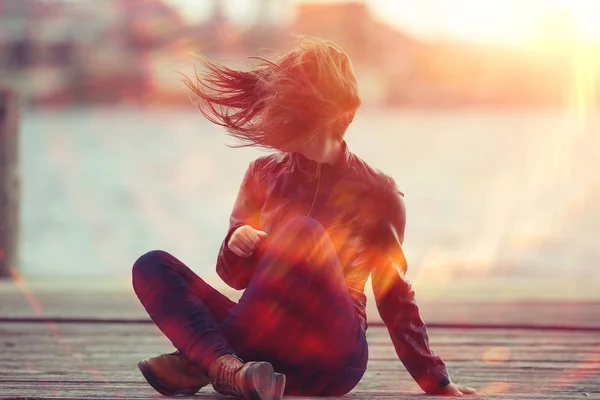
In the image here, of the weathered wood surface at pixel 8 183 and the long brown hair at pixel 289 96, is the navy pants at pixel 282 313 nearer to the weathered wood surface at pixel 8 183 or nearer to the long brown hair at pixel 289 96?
the long brown hair at pixel 289 96

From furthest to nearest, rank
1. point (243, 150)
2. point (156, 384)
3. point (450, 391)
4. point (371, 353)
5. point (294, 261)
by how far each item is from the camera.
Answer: point (243, 150) < point (371, 353) < point (450, 391) < point (156, 384) < point (294, 261)

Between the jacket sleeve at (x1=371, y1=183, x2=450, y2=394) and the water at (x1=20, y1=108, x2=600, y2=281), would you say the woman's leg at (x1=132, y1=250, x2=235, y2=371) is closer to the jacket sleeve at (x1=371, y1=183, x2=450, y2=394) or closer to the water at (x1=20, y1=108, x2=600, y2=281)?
the jacket sleeve at (x1=371, y1=183, x2=450, y2=394)

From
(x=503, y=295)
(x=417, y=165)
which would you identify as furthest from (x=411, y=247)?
(x=417, y=165)

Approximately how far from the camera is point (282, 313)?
8.07 feet

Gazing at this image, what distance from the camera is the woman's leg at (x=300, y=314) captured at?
241cm

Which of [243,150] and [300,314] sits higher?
[300,314]

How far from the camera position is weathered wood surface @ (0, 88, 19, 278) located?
5.60 m

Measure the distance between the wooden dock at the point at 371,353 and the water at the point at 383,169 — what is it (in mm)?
848

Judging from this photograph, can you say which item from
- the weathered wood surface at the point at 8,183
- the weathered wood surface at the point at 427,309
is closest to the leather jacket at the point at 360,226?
the weathered wood surface at the point at 427,309

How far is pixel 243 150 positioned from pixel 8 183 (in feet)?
129

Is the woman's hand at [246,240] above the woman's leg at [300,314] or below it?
above

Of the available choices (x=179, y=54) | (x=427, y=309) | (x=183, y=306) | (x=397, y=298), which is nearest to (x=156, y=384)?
(x=183, y=306)

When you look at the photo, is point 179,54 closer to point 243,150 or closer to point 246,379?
point 243,150

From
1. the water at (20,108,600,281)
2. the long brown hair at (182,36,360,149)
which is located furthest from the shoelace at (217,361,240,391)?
the water at (20,108,600,281)
